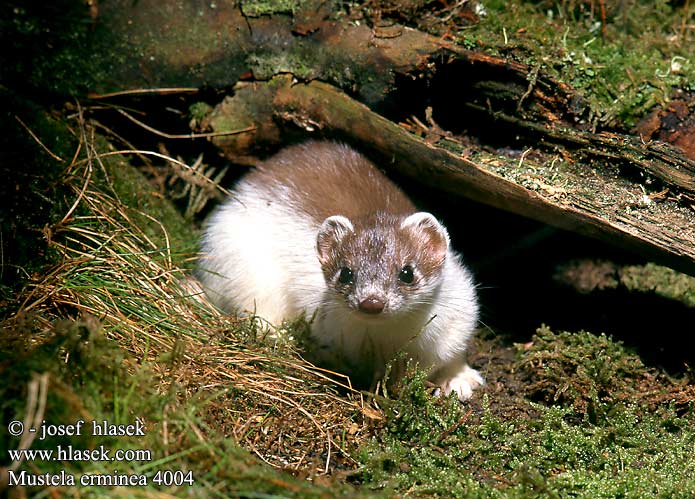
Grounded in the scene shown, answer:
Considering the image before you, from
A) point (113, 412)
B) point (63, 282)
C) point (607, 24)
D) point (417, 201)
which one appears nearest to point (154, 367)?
point (113, 412)

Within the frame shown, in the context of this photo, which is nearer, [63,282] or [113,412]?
[113,412]

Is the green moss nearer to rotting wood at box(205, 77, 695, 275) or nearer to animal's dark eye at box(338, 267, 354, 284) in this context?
rotting wood at box(205, 77, 695, 275)

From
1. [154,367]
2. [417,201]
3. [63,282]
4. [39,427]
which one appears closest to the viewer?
[39,427]

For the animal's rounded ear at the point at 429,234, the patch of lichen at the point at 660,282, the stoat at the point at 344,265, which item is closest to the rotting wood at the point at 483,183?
the stoat at the point at 344,265

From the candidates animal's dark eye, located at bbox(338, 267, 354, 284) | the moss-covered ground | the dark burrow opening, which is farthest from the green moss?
animal's dark eye, located at bbox(338, 267, 354, 284)

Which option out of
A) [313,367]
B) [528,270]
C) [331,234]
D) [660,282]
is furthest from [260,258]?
[660,282]

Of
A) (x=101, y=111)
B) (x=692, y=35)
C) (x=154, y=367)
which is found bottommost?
(x=154, y=367)

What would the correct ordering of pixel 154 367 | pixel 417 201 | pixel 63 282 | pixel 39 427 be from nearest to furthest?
pixel 39 427
pixel 154 367
pixel 63 282
pixel 417 201

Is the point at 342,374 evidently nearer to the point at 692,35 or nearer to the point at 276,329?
the point at 276,329
